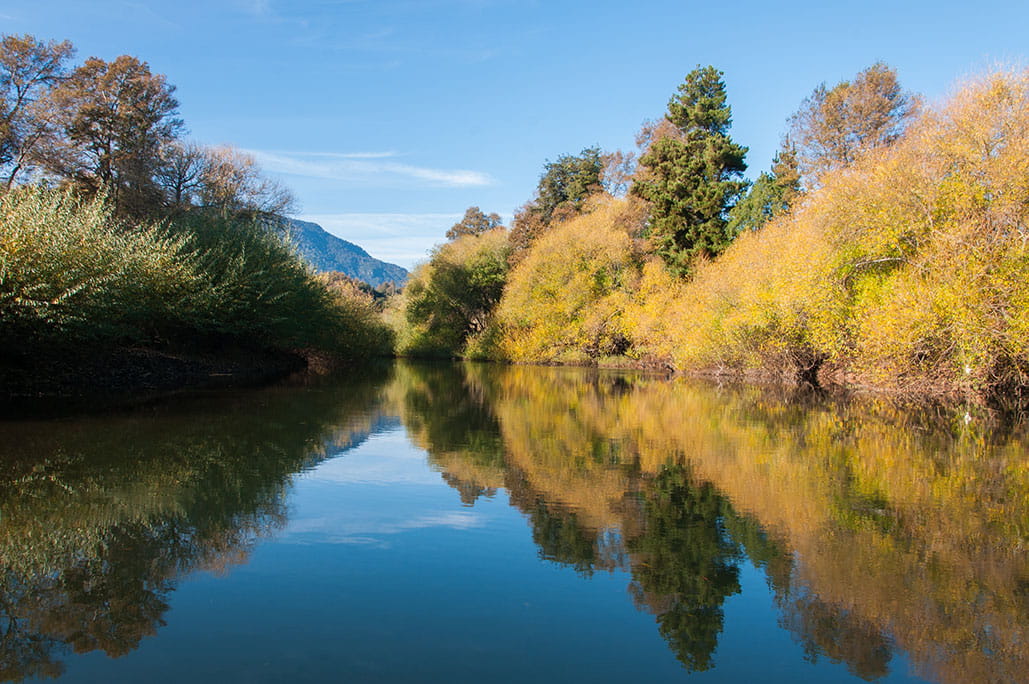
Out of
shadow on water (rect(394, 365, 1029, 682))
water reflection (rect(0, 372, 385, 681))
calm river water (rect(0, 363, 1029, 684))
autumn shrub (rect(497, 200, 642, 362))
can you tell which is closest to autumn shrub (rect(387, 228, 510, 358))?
autumn shrub (rect(497, 200, 642, 362))

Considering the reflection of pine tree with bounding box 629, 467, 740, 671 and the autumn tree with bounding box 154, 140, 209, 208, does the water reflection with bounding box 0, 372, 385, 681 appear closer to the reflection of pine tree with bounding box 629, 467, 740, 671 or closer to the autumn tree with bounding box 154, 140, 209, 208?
the reflection of pine tree with bounding box 629, 467, 740, 671

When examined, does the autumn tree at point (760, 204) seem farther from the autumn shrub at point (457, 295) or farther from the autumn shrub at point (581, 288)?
the autumn shrub at point (457, 295)

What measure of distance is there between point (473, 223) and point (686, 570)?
264ft

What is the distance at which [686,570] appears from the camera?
242 inches

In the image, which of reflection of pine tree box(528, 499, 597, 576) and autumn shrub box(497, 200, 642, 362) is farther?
autumn shrub box(497, 200, 642, 362)

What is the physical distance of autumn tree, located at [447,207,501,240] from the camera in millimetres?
84125

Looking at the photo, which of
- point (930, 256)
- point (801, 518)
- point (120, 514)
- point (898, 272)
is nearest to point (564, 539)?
point (801, 518)

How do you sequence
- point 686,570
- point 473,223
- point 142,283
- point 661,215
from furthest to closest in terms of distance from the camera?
point 473,223
point 661,215
point 142,283
point 686,570

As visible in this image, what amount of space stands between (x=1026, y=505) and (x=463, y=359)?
181 ft

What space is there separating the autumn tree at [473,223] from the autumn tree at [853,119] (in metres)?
44.7

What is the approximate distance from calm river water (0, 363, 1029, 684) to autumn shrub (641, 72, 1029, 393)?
4812 mm

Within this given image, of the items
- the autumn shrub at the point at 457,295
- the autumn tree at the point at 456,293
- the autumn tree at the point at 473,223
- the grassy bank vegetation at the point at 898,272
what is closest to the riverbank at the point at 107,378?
the grassy bank vegetation at the point at 898,272

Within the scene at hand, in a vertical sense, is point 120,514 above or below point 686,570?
below

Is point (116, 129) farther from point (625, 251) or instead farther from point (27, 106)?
point (625, 251)
